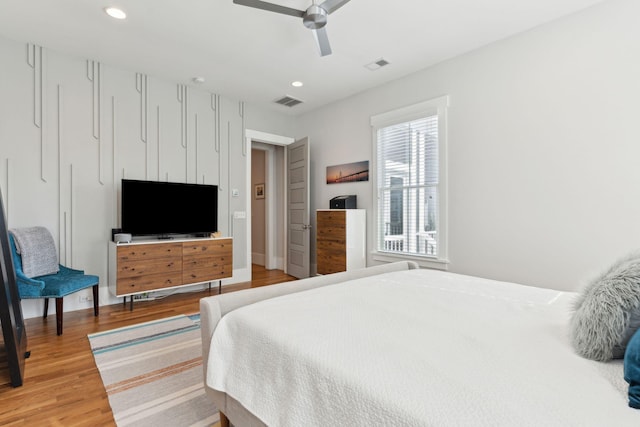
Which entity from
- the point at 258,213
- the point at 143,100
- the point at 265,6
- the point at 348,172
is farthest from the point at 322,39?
the point at 258,213

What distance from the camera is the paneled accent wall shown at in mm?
3246

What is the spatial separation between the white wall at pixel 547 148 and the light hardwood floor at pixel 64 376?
319 cm

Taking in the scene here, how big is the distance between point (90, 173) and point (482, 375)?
168 inches

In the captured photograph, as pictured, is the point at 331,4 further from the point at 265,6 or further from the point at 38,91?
the point at 38,91

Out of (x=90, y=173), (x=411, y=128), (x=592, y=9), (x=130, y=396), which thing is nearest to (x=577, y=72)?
(x=592, y=9)

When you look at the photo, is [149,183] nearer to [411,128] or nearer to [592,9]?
[411,128]

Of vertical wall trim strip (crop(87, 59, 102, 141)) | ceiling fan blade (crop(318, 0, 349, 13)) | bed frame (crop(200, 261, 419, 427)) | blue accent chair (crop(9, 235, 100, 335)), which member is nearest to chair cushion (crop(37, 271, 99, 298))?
blue accent chair (crop(9, 235, 100, 335))

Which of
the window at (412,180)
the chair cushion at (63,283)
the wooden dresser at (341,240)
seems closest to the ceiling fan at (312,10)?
the window at (412,180)

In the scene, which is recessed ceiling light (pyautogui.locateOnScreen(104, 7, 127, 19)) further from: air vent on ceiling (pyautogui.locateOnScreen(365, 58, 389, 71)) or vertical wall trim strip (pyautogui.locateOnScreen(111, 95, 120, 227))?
air vent on ceiling (pyautogui.locateOnScreen(365, 58, 389, 71))

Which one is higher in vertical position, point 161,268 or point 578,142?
point 578,142

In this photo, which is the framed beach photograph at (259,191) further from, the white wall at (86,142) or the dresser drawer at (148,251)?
the dresser drawer at (148,251)

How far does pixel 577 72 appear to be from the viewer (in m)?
2.73

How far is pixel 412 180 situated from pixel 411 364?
3219mm

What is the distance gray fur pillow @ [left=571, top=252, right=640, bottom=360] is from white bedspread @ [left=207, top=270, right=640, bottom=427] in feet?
0.17
